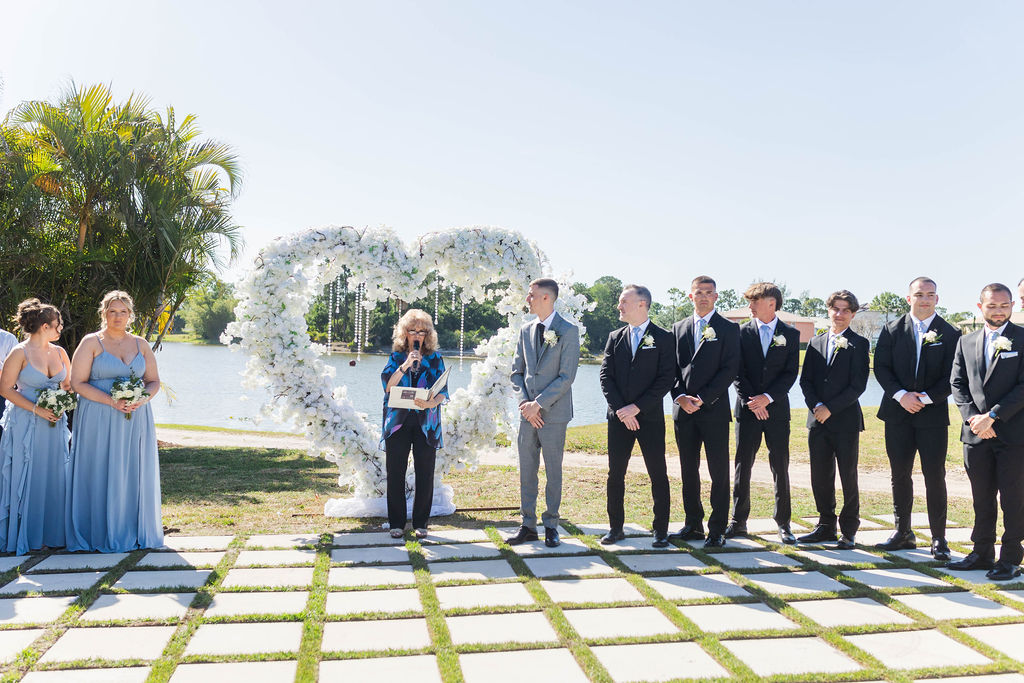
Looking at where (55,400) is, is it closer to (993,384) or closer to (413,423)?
(413,423)

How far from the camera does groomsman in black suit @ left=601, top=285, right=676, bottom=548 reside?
552cm

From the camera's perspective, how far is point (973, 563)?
498 centimetres

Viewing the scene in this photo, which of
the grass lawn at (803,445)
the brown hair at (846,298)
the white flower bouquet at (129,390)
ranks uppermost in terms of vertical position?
the brown hair at (846,298)

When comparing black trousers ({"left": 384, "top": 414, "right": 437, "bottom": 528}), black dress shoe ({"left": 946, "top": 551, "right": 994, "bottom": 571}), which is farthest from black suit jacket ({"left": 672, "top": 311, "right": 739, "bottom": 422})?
black trousers ({"left": 384, "top": 414, "right": 437, "bottom": 528})

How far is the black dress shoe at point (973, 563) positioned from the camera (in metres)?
4.98

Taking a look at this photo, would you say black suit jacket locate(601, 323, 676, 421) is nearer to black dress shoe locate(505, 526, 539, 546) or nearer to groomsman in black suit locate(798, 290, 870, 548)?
black dress shoe locate(505, 526, 539, 546)

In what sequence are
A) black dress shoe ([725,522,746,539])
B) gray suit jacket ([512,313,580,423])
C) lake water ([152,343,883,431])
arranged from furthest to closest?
1. lake water ([152,343,883,431])
2. black dress shoe ([725,522,746,539])
3. gray suit jacket ([512,313,580,423])

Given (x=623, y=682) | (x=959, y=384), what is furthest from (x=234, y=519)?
(x=959, y=384)

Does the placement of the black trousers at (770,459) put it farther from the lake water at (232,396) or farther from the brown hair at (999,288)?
the lake water at (232,396)

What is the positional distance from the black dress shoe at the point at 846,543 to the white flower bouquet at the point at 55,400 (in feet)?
20.0

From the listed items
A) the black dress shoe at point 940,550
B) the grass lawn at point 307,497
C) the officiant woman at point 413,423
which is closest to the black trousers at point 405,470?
the officiant woman at point 413,423

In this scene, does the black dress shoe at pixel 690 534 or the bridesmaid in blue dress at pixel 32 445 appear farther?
the black dress shoe at pixel 690 534

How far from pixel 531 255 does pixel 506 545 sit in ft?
9.56

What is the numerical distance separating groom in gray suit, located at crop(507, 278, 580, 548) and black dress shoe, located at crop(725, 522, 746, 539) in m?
1.49
